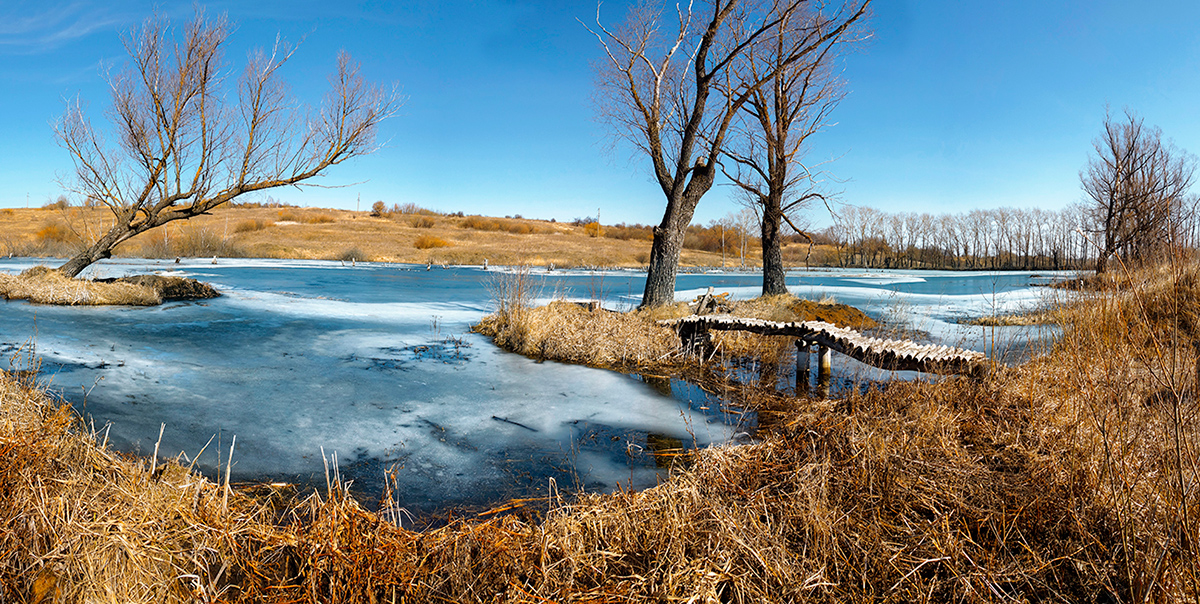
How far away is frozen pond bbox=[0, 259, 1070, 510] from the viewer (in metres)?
4.47

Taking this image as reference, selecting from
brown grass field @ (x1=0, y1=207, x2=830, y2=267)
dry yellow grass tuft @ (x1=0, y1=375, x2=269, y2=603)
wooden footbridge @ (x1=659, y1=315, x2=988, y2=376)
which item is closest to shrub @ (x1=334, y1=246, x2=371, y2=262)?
brown grass field @ (x1=0, y1=207, x2=830, y2=267)

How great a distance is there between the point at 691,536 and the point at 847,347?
4899mm

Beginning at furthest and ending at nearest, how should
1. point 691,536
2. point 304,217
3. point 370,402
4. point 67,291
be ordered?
1. point 304,217
2. point 67,291
3. point 370,402
4. point 691,536

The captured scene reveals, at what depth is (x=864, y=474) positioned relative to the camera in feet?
11.5

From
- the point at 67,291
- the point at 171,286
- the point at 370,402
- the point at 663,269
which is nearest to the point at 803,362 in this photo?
the point at 663,269

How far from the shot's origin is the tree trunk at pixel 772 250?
14820 millimetres

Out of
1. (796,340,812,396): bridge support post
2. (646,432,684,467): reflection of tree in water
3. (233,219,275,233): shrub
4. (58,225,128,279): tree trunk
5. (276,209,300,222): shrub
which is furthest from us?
(276,209,300,222): shrub

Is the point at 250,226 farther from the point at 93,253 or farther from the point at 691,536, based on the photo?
the point at 691,536

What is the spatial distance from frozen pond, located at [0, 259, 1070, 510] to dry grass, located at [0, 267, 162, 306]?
1072 mm

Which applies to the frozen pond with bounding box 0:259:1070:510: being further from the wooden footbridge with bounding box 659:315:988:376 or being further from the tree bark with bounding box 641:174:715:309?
the tree bark with bounding box 641:174:715:309

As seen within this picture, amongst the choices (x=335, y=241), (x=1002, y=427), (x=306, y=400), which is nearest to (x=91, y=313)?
(x=306, y=400)

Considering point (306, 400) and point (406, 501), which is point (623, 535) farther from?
point (306, 400)

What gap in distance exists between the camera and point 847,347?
712 cm

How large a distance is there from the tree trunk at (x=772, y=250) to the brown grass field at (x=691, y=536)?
36.8 ft
